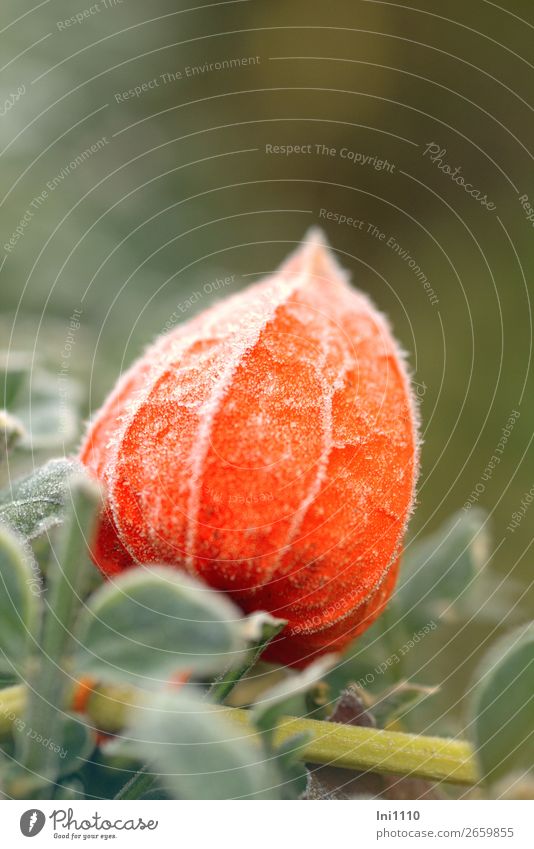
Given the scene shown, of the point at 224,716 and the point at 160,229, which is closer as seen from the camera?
the point at 224,716

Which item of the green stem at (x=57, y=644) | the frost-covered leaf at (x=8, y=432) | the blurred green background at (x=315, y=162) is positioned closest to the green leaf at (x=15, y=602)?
the green stem at (x=57, y=644)

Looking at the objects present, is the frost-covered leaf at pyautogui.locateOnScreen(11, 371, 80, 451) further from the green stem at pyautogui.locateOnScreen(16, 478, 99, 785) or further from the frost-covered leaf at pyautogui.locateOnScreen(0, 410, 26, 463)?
the green stem at pyautogui.locateOnScreen(16, 478, 99, 785)

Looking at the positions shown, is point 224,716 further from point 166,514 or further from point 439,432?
point 439,432

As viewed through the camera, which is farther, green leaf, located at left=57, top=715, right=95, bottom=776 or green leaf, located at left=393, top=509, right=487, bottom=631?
green leaf, located at left=393, top=509, right=487, bottom=631

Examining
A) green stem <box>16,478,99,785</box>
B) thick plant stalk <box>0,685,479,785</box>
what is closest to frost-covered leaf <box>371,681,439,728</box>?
thick plant stalk <box>0,685,479,785</box>

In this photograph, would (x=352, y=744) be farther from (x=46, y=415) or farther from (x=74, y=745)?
(x=46, y=415)

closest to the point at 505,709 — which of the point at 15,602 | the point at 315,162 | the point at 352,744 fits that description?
the point at 352,744

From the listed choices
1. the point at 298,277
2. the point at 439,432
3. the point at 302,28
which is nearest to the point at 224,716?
the point at 298,277
